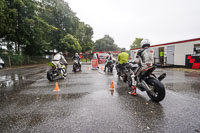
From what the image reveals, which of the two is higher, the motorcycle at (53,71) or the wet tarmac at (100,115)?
A: the motorcycle at (53,71)

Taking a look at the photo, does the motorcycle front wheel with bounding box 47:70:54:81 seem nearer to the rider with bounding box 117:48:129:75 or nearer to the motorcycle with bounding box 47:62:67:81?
the motorcycle with bounding box 47:62:67:81

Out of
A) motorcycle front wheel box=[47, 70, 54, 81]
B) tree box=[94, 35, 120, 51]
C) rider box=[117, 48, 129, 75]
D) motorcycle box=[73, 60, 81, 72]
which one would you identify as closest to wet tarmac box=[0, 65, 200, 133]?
motorcycle front wheel box=[47, 70, 54, 81]

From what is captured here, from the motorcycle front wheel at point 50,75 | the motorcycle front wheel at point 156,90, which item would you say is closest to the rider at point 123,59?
the motorcycle front wheel at point 156,90

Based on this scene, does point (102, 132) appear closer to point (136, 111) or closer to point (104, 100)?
point (136, 111)

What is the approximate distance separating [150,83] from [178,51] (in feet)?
43.6

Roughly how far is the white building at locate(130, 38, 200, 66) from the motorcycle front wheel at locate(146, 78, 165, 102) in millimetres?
11423

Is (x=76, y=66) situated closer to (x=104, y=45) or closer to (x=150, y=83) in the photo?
(x=150, y=83)

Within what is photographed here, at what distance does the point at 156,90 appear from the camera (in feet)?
11.6

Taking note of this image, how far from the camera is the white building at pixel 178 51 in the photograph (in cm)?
1265

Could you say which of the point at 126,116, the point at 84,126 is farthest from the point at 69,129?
the point at 126,116

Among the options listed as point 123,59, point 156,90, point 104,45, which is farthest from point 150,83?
point 104,45

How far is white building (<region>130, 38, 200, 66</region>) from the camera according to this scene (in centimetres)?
1265

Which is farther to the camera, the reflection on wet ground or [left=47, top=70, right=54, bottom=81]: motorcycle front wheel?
[left=47, top=70, right=54, bottom=81]: motorcycle front wheel

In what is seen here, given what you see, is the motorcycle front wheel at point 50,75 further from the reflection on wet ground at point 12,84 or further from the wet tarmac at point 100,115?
the wet tarmac at point 100,115
